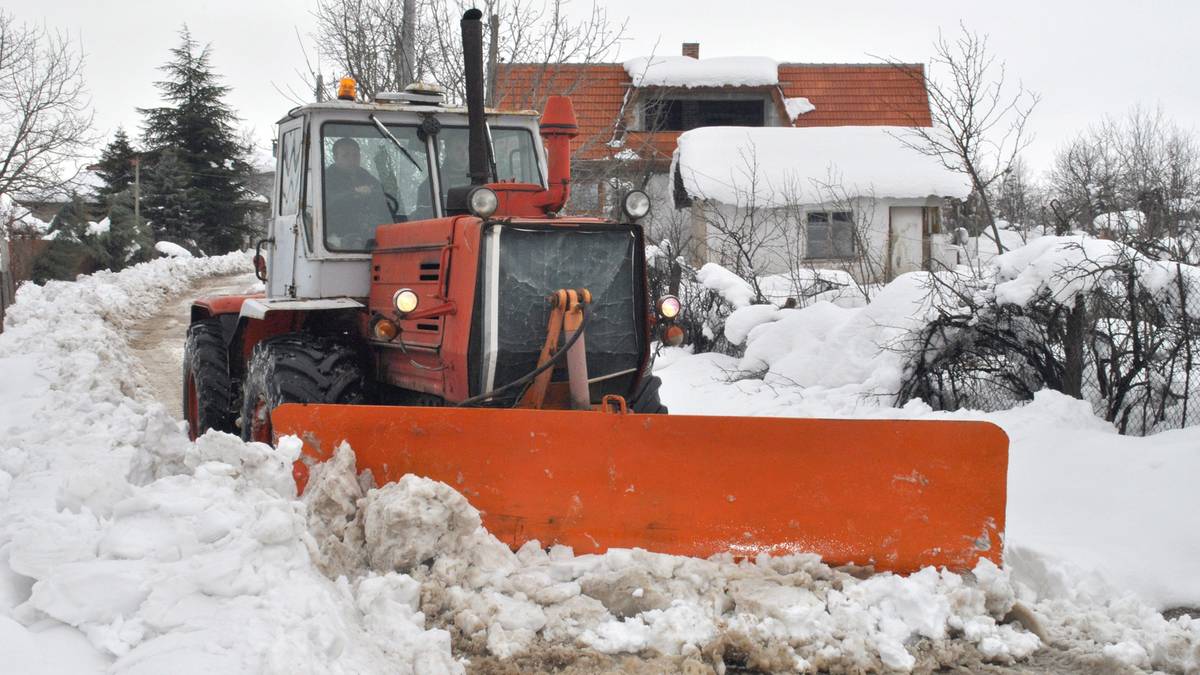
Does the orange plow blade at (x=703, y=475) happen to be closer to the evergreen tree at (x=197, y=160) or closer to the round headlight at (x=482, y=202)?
the round headlight at (x=482, y=202)

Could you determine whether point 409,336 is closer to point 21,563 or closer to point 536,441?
point 536,441

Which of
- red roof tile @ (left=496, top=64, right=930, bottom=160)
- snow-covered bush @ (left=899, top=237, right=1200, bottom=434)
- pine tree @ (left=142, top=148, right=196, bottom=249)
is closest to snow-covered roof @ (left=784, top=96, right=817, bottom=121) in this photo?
red roof tile @ (left=496, top=64, right=930, bottom=160)

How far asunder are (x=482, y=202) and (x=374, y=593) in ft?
6.21

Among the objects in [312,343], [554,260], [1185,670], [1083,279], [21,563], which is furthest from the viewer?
[1083,279]

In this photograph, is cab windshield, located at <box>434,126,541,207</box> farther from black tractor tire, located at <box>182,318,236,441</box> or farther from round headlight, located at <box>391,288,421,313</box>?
black tractor tire, located at <box>182,318,236,441</box>

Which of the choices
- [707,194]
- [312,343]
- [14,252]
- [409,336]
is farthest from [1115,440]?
[14,252]

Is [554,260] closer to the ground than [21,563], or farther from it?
farther from it

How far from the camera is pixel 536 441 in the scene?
4.43 m

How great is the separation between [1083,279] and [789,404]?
8.73 ft

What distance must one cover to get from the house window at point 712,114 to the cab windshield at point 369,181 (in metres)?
21.5

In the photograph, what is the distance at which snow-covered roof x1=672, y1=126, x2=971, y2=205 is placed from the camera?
20.3 m

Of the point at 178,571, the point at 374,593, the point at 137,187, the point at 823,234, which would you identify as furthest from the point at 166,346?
the point at 137,187

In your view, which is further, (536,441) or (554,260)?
(554,260)

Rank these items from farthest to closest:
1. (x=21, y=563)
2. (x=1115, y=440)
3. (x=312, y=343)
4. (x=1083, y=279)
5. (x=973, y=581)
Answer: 1. (x=1083, y=279)
2. (x=1115, y=440)
3. (x=312, y=343)
4. (x=973, y=581)
5. (x=21, y=563)
